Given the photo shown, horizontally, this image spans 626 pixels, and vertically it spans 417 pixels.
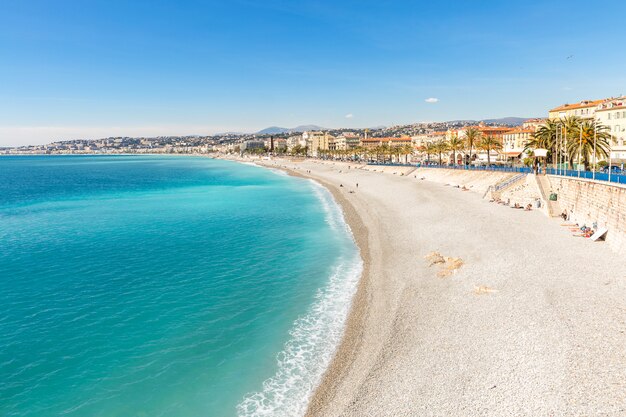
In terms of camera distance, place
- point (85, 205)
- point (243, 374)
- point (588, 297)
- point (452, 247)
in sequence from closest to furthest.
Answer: point (243, 374)
point (588, 297)
point (452, 247)
point (85, 205)

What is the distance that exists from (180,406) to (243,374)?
2.85m

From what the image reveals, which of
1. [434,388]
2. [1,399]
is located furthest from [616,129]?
[1,399]

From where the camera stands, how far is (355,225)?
43750 millimetres

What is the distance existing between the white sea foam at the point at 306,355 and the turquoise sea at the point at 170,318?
0.06 m

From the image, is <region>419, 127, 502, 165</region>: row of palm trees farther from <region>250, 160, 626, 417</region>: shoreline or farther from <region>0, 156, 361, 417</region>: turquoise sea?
<region>250, 160, 626, 417</region>: shoreline

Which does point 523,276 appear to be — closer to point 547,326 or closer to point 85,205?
point 547,326

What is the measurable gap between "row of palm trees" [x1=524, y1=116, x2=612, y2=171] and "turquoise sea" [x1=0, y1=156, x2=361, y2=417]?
33.8 meters

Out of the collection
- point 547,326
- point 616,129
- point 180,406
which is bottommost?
point 180,406

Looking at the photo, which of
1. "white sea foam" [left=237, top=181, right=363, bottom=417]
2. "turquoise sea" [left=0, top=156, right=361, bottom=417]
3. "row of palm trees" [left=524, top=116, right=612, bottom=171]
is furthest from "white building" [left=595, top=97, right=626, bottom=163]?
"white sea foam" [left=237, top=181, right=363, bottom=417]

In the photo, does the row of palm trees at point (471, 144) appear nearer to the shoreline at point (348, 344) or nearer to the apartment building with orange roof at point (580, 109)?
the apartment building with orange roof at point (580, 109)

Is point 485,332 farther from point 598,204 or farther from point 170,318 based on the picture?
point 598,204

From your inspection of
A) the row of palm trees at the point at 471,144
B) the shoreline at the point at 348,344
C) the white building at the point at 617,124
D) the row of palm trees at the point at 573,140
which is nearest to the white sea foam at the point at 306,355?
the shoreline at the point at 348,344

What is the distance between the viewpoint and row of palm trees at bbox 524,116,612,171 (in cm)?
4862

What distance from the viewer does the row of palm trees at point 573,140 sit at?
48625 mm
